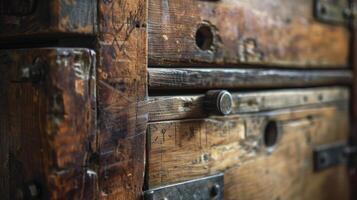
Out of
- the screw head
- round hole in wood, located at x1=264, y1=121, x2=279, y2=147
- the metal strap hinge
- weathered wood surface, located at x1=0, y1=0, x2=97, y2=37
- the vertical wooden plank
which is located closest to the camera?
weathered wood surface, located at x1=0, y1=0, x2=97, y2=37

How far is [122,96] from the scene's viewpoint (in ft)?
2.53

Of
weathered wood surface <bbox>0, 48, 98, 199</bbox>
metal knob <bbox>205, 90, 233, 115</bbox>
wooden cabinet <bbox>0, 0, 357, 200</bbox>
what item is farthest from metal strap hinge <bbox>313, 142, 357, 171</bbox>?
weathered wood surface <bbox>0, 48, 98, 199</bbox>

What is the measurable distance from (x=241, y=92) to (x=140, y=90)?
336 mm

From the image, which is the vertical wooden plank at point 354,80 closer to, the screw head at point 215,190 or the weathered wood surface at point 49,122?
the screw head at point 215,190

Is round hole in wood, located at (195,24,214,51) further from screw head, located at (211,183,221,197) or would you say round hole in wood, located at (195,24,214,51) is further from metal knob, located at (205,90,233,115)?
screw head, located at (211,183,221,197)

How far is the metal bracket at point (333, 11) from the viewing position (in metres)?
1.33

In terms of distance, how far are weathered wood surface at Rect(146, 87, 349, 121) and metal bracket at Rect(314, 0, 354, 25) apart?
0.66 ft

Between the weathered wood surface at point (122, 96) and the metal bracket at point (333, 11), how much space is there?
69 cm

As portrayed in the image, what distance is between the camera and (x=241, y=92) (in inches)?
42.0

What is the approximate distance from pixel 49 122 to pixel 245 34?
549mm

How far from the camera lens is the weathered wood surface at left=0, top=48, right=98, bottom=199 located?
669mm

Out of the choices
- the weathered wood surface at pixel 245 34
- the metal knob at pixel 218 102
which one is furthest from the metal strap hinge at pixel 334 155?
the metal knob at pixel 218 102

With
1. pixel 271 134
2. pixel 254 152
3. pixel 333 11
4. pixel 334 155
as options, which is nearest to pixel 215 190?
pixel 254 152

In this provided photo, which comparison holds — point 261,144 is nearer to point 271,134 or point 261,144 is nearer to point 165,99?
point 271,134
